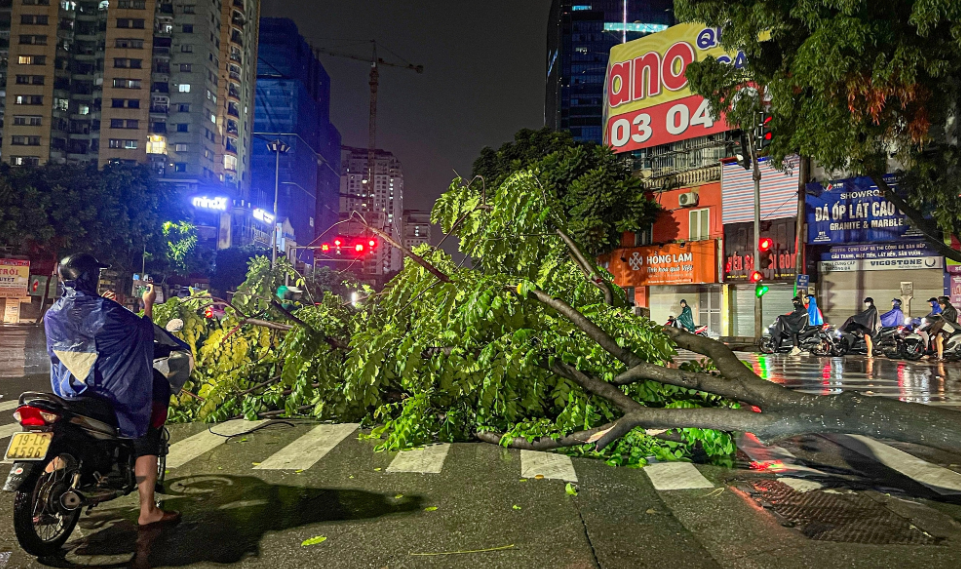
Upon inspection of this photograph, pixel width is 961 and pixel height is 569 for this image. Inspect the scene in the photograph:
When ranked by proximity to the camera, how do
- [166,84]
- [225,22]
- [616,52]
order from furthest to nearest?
[225,22] → [166,84] → [616,52]

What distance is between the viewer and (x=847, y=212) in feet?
83.8

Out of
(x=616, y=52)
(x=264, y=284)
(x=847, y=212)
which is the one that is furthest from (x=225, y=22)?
(x=264, y=284)

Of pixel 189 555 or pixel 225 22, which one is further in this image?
pixel 225 22

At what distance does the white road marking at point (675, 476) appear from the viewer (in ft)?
16.4

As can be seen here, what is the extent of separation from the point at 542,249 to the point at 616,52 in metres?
32.9

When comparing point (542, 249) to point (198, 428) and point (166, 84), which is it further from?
point (166, 84)

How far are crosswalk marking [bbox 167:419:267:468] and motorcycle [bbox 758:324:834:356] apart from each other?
18025 millimetres

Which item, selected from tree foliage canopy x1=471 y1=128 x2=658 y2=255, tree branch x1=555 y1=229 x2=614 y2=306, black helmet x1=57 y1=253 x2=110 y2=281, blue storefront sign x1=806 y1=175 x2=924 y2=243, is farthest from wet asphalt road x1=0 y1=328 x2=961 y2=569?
tree foliage canopy x1=471 y1=128 x2=658 y2=255

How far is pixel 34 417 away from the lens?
358 centimetres

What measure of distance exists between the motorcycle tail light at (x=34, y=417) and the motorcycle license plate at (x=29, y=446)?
6 centimetres

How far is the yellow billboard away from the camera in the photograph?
3338 cm

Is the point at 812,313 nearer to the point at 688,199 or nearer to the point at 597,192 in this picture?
the point at 688,199

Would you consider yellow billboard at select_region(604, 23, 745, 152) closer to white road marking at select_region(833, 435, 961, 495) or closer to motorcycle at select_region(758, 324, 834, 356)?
motorcycle at select_region(758, 324, 834, 356)

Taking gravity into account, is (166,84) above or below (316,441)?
above
